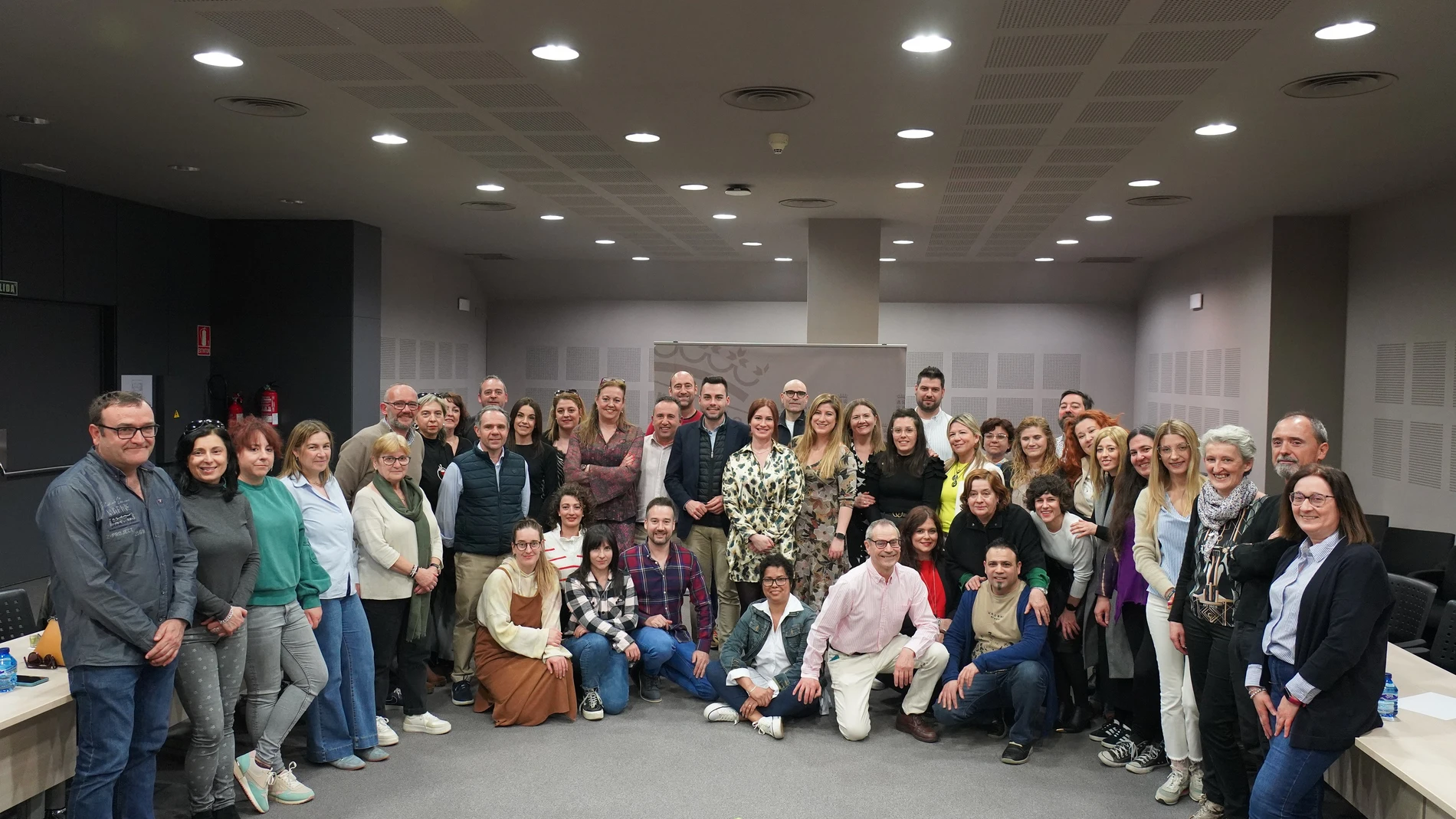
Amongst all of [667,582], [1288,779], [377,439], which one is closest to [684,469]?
[667,582]

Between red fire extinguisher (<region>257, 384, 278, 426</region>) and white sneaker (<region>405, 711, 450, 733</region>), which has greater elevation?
red fire extinguisher (<region>257, 384, 278, 426</region>)

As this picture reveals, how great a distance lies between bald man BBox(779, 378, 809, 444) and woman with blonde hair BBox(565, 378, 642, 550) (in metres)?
1.15

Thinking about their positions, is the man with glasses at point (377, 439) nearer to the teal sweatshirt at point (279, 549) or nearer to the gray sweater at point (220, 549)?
the teal sweatshirt at point (279, 549)

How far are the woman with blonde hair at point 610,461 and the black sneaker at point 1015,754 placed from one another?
7.57ft

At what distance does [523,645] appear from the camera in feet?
16.8

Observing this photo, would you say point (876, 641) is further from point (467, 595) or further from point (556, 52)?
point (556, 52)

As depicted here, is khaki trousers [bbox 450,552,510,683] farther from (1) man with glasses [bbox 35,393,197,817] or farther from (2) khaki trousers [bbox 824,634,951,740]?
(1) man with glasses [bbox 35,393,197,817]

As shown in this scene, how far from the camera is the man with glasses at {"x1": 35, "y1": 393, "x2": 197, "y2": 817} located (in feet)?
10.5

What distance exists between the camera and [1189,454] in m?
A: 4.23

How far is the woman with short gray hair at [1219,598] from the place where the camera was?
3.76 m

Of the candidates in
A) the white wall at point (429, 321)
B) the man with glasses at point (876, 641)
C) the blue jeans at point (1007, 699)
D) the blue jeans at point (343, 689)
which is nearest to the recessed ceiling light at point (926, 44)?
the man with glasses at point (876, 641)

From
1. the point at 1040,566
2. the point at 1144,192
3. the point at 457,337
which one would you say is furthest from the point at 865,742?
the point at 457,337

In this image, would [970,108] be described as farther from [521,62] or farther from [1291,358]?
[1291,358]

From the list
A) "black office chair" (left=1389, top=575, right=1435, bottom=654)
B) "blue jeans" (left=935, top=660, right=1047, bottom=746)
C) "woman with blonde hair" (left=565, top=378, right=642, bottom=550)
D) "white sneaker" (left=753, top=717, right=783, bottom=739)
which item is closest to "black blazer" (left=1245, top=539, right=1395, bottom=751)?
"blue jeans" (left=935, top=660, right=1047, bottom=746)
